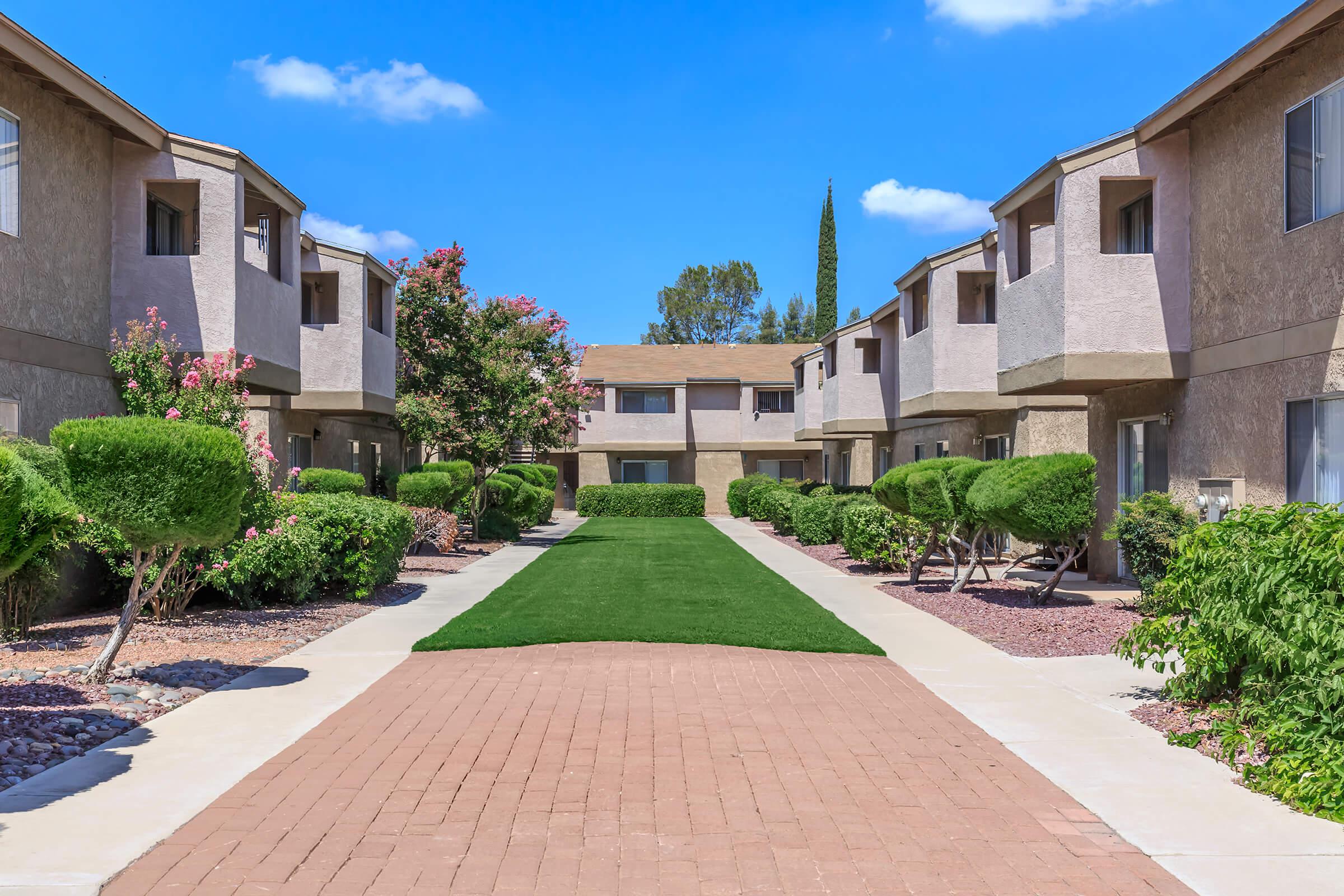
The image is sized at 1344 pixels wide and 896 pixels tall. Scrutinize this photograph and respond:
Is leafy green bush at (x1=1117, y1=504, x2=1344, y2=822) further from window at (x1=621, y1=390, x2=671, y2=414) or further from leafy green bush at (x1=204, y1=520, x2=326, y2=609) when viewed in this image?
window at (x1=621, y1=390, x2=671, y2=414)

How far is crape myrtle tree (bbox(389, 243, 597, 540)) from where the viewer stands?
1057 inches

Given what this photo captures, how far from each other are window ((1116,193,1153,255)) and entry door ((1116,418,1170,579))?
2.53 m

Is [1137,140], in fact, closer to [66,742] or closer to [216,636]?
[216,636]

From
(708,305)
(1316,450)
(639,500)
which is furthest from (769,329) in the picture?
(1316,450)

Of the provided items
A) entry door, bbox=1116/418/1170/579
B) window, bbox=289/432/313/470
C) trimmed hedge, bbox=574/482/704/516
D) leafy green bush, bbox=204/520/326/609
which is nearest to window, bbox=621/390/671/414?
trimmed hedge, bbox=574/482/704/516

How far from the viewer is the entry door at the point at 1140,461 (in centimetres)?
1595

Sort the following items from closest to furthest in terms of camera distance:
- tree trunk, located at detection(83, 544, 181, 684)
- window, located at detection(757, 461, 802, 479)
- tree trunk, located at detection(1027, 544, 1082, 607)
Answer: tree trunk, located at detection(83, 544, 181, 684) < tree trunk, located at detection(1027, 544, 1082, 607) < window, located at detection(757, 461, 802, 479)

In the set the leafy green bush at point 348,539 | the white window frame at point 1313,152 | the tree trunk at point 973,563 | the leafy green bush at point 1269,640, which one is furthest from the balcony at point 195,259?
the white window frame at point 1313,152

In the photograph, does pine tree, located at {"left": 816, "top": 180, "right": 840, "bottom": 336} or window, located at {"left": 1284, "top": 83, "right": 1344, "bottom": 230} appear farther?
pine tree, located at {"left": 816, "top": 180, "right": 840, "bottom": 336}

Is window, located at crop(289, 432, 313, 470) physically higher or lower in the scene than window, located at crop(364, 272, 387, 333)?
lower

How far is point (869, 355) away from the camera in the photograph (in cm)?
3253

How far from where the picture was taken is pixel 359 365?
2228 cm

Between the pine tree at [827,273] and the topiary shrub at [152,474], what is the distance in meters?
51.7

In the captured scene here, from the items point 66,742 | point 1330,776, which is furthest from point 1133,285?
point 66,742
